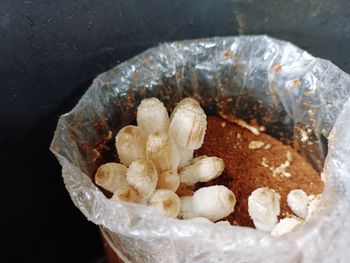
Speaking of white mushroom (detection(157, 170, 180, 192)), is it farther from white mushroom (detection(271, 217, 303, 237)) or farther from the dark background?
the dark background

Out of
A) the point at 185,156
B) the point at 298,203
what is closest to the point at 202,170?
the point at 185,156

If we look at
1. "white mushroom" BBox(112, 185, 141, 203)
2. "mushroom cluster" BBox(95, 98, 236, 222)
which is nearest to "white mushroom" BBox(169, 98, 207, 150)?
"mushroom cluster" BBox(95, 98, 236, 222)

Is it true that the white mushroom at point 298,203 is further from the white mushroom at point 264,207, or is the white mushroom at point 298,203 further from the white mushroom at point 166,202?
the white mushroom at point 166,202

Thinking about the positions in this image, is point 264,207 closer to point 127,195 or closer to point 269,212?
point 269,212

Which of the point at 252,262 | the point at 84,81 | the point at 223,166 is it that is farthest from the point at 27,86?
the point at 252,262

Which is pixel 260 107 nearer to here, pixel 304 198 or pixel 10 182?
→ pixel 304 198

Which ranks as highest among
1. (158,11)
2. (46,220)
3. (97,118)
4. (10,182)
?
(158,11)
